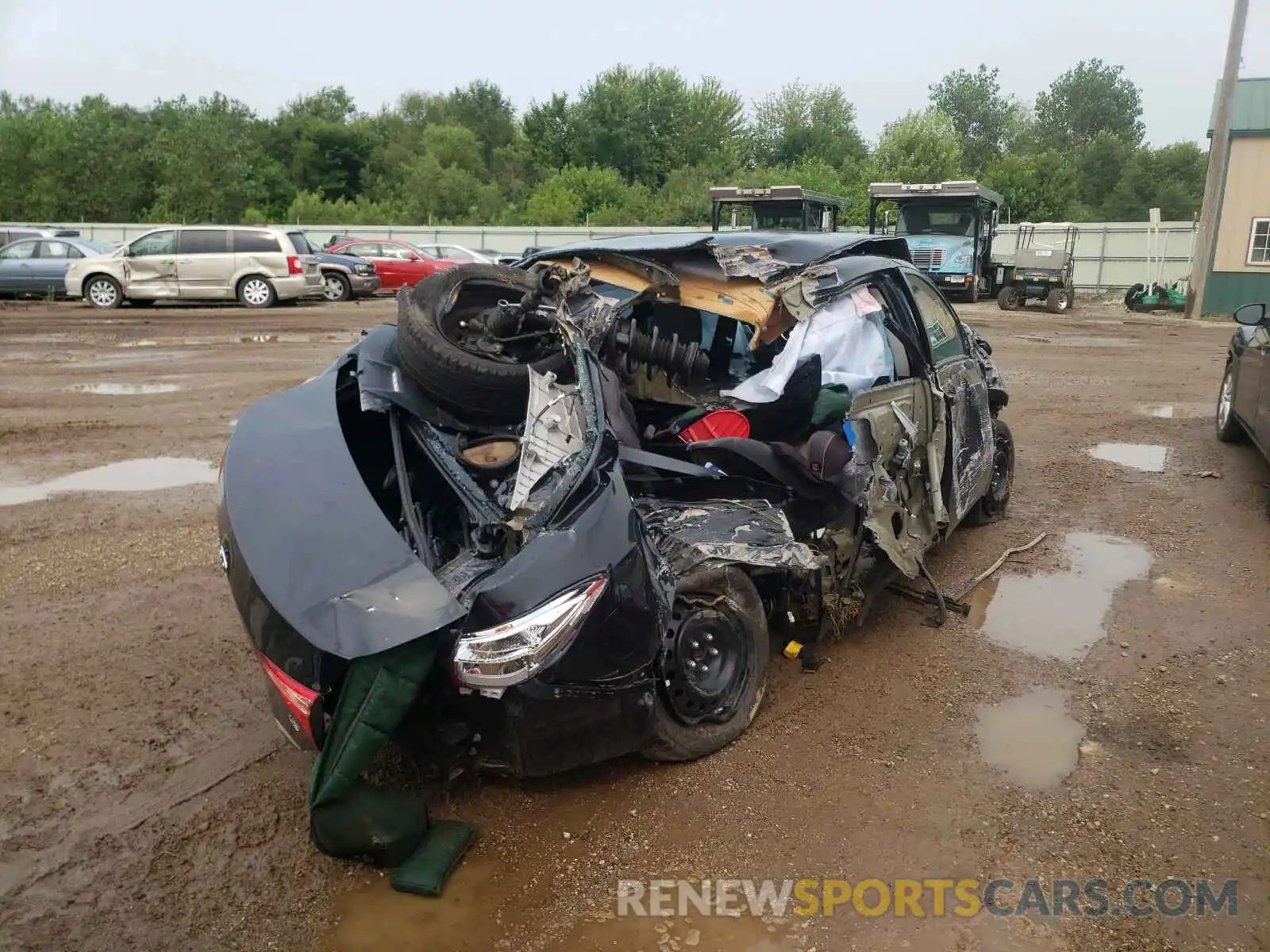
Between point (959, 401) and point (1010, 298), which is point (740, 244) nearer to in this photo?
point (959, 401)

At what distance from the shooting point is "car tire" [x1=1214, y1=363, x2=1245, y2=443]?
27.3ft

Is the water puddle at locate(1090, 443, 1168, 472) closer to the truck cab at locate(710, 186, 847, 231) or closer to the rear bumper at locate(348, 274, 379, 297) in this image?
the truck cab at locate(710, 186, 847, 231)

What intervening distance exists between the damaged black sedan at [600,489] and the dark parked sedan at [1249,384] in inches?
114

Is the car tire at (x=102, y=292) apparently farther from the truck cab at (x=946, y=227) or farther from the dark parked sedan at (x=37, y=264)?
the truck cab at (x=946, y=227)

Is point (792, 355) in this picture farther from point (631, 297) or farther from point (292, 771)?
point (292, 771)

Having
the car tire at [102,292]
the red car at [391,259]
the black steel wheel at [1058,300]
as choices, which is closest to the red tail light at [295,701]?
the car tire at [102,292]

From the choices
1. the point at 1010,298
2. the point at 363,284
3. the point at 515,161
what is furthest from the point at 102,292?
the point at 515,161

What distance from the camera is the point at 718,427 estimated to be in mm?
4160

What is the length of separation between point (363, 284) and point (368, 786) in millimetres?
20883

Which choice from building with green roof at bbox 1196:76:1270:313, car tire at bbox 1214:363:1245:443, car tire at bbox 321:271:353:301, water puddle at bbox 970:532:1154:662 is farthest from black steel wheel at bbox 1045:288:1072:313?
water puddle at bbox 970:532:1154:662

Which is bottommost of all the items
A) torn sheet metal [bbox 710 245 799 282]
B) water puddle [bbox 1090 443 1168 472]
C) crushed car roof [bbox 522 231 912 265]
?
water puddle [bbox 1090 443 1168 472]

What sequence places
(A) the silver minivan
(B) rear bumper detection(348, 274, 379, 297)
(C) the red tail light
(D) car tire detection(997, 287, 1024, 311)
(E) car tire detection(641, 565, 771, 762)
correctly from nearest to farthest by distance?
(C) the red tail light → (E) car tire detection(641, 565, 771, 762) → (A) the silver minivan → (B) rear bumper detection(348, 274, 379, 297) → (D) car tire detection(997, 287, 1024, 311)

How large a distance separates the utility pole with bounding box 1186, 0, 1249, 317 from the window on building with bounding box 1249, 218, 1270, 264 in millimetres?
1421

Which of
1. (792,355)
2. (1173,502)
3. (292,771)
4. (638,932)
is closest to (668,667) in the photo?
(638,932)
